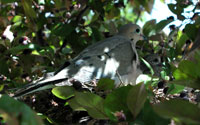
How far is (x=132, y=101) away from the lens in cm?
80

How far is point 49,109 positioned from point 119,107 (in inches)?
45.4

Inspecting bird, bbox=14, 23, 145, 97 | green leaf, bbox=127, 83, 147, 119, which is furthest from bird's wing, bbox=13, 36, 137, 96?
green leaf, bbox=127, 83, 147, 119

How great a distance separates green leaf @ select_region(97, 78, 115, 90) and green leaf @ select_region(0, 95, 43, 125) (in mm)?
746

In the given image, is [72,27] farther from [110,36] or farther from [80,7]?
[110,36]

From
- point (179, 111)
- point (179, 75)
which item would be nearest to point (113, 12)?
point (179, 75)

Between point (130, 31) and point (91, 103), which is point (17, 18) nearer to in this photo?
point (130, 31)

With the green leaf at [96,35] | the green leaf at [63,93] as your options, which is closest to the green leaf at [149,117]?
the green leaf at [63,93]

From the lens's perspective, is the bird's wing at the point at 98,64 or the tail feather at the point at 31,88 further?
the bird's wing at the point at 98,64

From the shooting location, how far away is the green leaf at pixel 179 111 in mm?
597

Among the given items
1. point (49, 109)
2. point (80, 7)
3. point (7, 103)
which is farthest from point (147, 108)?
point (80, 7)

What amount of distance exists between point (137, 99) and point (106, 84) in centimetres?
62

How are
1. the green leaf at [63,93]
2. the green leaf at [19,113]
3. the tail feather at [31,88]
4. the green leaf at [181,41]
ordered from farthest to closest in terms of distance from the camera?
the green leaf at [181,41], the tail feather at [31,88], the green leaf at [63,93], the green leaf at [19,113]

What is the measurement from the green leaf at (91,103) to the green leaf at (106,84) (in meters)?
0.47

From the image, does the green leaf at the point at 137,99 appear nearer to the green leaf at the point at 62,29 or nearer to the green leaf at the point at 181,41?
the green leaf at the point at 181,41
